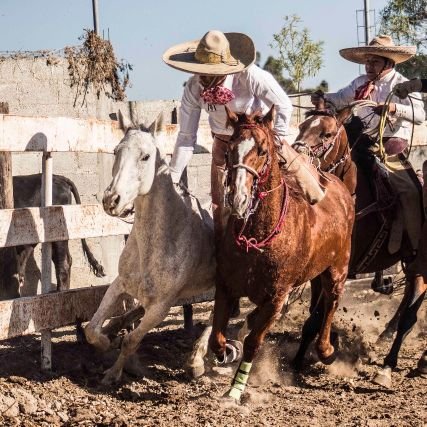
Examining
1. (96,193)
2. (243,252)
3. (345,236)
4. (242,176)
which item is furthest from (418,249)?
(96,193)

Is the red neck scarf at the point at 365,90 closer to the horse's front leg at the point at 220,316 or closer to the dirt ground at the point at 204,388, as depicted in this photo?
the dirt ground at the point at 204,388

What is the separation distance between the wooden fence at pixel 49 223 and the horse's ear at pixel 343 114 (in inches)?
67.0

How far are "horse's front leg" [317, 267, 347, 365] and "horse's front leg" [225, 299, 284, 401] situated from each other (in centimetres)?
94

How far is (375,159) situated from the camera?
7613 millimetres

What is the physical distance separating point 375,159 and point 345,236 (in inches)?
43.4

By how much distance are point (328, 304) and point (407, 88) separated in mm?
1792

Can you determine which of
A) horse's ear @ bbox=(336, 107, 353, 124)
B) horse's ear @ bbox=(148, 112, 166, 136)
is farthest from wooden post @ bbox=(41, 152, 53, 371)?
horse's ear @ bbox=(336, 107, 353, 124)

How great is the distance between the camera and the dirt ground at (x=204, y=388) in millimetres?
5438

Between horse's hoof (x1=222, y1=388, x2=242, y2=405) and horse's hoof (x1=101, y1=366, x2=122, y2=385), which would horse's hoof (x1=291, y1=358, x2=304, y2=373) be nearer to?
horse's hoof (x1=222, y1=388, x2=242, y2=405)

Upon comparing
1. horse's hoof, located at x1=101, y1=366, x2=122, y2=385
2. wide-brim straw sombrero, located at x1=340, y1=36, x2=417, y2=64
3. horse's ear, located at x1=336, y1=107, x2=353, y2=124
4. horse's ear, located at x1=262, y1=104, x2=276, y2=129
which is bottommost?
horse's hoof, located at x1=101, y1=366, x2=122, y2=385

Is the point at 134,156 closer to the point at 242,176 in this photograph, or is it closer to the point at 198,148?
the point at 242,176

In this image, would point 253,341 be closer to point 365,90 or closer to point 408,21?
point 365,90

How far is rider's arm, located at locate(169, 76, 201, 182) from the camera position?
6.65 metres

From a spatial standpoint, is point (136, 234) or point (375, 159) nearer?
point (136, 234)
